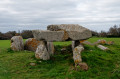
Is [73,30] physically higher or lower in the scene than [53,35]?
higher

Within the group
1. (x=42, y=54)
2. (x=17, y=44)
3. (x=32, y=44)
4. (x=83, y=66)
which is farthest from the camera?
(x=32, y=44)

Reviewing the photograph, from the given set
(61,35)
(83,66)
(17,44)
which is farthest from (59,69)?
(17,44)

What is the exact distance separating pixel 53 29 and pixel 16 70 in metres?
3.69

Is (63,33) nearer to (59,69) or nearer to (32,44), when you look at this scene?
(59,69)

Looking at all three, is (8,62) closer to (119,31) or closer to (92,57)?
(92,57)

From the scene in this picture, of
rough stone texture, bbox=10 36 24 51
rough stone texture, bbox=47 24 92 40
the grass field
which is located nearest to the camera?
the grass field

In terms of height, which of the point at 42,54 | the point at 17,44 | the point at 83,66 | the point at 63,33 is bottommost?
the point at 83,66

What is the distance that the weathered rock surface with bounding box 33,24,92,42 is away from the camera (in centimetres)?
970

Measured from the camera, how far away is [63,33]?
970 cm

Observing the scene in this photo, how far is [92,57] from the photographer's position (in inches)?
382

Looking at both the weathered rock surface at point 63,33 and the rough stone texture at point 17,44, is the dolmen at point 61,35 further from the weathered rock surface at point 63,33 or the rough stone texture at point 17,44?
the rough stone texture at point 17,44

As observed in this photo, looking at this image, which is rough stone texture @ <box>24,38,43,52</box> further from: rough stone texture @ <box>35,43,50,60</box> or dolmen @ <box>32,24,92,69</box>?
rough stone texture @ <box>35,43,50,60</box>

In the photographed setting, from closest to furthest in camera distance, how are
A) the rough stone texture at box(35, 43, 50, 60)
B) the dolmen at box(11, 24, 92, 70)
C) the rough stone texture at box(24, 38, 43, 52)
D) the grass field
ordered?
the grass field
the dolmen at box(11, 24, 92, 70)
the rough stone texture at box(35, 43, 50, 60)
the rough stone texture at box(24, 38, 43, 52)

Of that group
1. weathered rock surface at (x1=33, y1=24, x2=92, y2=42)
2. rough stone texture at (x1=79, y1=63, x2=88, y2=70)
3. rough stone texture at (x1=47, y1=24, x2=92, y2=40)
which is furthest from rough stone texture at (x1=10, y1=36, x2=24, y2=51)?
rough stone texture at (x1=79, y1=63, x2=88, y2=70)
